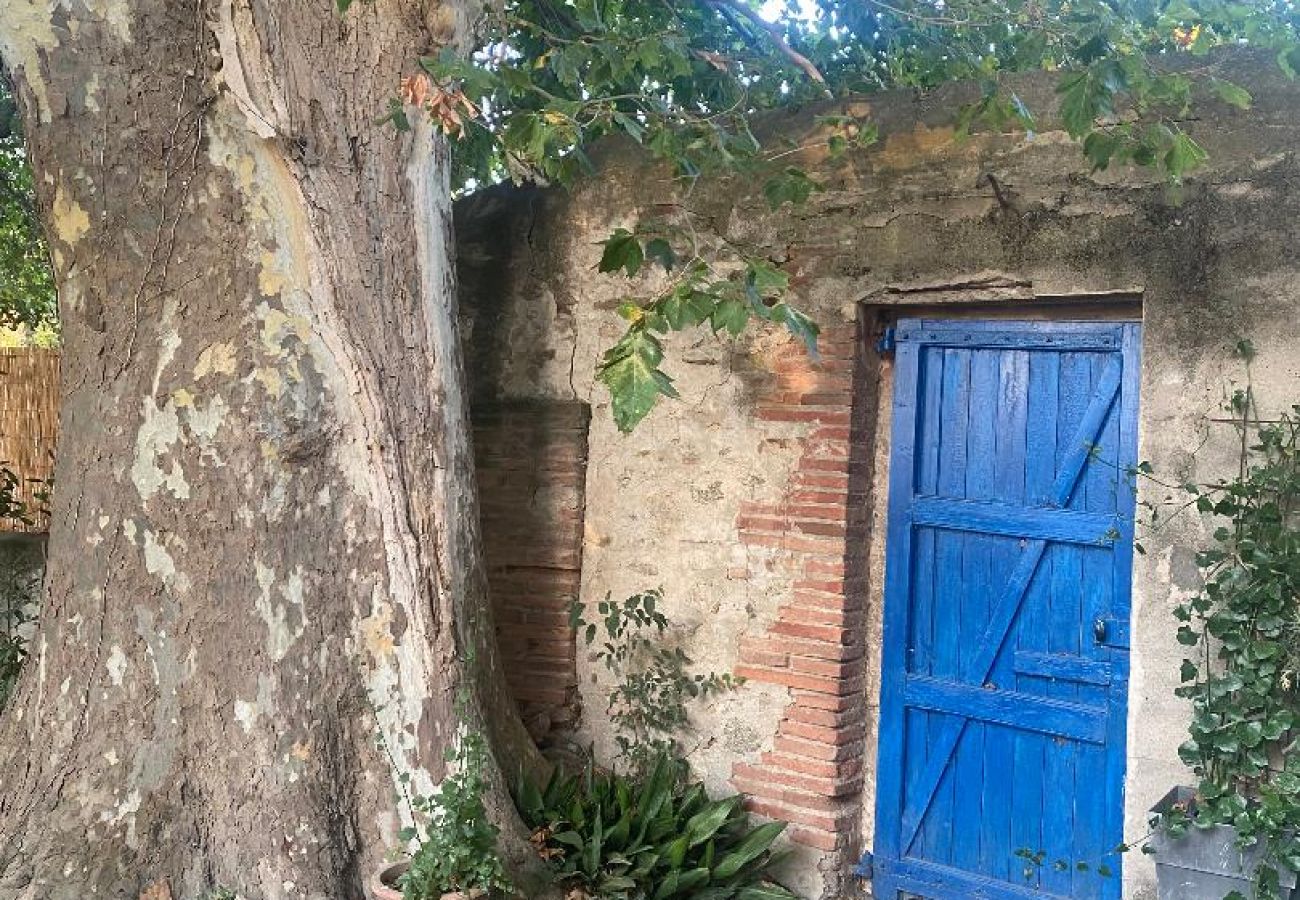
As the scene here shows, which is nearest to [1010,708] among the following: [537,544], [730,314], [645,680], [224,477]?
[645,680]

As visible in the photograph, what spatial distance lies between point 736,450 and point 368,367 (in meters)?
1.56

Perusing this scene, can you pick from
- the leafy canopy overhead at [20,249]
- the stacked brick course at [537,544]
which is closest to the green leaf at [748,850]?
the stacked brick course at [537,544]

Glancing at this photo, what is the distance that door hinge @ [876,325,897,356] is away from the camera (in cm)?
495

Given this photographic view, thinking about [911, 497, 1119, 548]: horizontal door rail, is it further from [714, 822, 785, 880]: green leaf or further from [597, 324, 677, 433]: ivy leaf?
[597, 324, 677, 433]: ivy leaf

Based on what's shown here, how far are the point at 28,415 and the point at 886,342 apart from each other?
5.49m

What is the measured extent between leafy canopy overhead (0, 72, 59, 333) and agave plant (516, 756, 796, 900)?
221 inches

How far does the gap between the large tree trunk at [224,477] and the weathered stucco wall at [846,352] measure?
3.97 feet

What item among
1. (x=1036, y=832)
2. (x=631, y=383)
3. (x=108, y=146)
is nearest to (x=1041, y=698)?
(x=1036, y=832)

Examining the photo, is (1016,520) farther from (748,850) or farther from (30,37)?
(30,37)

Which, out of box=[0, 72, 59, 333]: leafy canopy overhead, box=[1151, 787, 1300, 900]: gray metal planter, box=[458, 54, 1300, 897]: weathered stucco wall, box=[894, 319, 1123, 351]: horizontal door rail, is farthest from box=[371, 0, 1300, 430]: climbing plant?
box=[0, 72, 59, 333]: leafy canopy overhead

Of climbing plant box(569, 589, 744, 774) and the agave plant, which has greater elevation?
climbing plant box(569, 589, 744, 774)

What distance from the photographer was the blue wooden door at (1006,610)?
4430 mm

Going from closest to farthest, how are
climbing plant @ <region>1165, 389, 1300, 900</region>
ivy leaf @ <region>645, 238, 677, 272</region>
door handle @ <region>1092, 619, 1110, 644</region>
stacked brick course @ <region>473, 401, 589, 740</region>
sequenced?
1. climbing plant @ <region>1165, 389, 1300, 900</region>
2. ivy leaf @ <region>645, 238, 677, 272</region>
3. door handle @ <region>1092, 619, 1110, 644</region>
4. stacked brick course @ <region>473, 401, 589, 740</region>

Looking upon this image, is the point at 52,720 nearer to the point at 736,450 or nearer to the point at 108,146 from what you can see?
the point at 108,146
